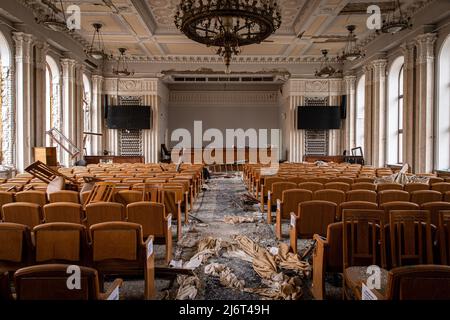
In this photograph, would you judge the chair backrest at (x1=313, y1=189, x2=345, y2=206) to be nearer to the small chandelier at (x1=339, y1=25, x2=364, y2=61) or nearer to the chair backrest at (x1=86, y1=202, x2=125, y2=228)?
the chair backrest at (x1=86, y1=202, x2=125, y2=228)

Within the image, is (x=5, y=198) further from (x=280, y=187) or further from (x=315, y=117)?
(x=315, y=117)

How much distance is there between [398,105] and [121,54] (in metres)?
13.1

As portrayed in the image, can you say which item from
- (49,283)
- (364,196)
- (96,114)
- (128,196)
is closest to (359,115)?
(364,196)

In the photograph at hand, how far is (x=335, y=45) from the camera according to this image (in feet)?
51.0

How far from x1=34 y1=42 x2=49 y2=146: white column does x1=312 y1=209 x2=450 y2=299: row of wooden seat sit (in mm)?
11222

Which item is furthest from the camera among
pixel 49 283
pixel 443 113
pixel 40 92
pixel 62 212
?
pixel 40 92

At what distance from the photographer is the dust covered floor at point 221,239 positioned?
3279 millimetres

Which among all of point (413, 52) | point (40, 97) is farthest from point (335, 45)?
point (40, 97)

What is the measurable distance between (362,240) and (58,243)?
8.90 feet

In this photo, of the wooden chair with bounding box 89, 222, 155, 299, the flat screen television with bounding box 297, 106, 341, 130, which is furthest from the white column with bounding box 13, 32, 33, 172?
the flat screen television with bounding box 297, 106, 341, 130

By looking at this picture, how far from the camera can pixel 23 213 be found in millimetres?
4047

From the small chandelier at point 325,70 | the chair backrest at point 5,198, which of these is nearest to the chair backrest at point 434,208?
the chair backrest at point 5,198

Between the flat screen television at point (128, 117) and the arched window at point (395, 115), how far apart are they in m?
11.7

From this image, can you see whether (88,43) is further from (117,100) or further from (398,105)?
(398,105)
